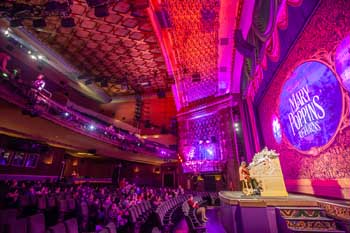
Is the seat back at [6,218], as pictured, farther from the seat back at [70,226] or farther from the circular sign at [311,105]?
the circular sign at [311,105]

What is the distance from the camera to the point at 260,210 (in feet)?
10.8

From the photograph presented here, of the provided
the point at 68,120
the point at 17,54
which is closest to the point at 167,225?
the point at 68,120

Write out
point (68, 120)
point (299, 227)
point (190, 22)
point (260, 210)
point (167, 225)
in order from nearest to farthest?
1. point (299, 227)
2. point (260, 210)
3. point (167, 225)
4. point (190, 22)
5. point (68, 120)

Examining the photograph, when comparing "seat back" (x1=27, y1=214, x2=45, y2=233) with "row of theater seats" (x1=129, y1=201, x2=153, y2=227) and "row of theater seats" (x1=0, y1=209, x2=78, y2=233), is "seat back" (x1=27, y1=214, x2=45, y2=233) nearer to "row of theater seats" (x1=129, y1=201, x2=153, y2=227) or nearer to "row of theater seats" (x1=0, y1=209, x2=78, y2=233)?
"row of theater seats" (x1=0, y1=209, x2=78, y2=233)

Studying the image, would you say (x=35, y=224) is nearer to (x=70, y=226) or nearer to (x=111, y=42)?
(x=70, y=226)

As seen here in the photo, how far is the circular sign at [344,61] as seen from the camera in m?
2.85

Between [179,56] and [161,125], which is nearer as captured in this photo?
[179,56]

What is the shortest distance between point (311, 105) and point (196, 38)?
676 cm

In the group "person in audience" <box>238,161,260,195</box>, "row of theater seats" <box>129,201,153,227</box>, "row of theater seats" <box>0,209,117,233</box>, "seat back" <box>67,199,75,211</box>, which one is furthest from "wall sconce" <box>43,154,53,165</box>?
"person in audience" <box>238,161,260,195</box>

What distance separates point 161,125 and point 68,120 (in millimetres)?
11263

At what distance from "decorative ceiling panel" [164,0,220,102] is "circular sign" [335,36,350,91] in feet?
16.7

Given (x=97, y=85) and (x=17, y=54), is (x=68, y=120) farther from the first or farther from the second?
(x=97, y=85)

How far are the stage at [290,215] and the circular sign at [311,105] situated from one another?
1400mm

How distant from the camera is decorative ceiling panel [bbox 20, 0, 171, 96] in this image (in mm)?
9320
